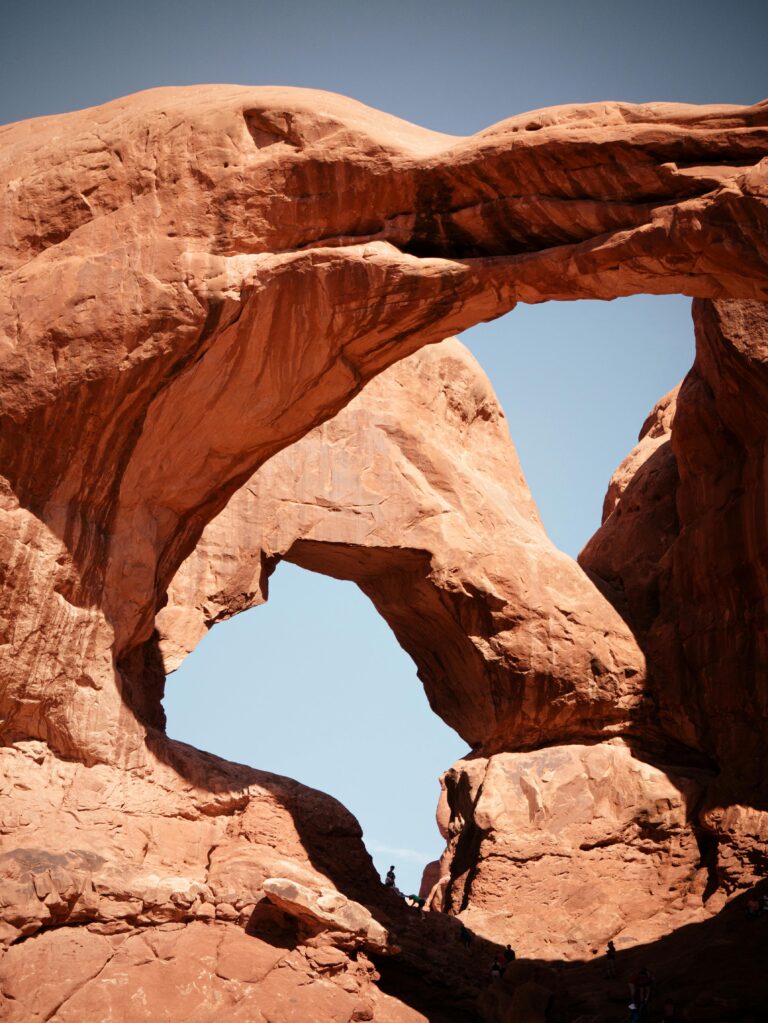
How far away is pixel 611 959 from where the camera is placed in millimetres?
19188

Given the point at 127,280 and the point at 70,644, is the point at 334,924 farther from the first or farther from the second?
the point at 127,280

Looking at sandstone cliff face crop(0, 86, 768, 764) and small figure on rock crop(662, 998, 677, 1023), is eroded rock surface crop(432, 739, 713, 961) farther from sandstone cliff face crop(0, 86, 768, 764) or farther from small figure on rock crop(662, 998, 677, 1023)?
sandstone cliff face crop(0, 86, 768, 764)

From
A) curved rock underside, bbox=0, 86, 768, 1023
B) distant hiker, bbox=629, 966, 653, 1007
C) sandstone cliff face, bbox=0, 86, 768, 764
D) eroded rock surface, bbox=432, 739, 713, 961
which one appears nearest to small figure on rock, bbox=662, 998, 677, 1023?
distant hiker, bbox=629, 966, 653, 1007

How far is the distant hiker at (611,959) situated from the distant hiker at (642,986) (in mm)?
1036

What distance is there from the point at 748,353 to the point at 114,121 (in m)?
9.93

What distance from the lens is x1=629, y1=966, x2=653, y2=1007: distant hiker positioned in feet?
56.3

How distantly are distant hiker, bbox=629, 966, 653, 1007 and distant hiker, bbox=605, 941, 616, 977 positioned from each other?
1036 millimetres

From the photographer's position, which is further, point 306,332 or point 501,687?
point 501,687

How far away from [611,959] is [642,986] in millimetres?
1801

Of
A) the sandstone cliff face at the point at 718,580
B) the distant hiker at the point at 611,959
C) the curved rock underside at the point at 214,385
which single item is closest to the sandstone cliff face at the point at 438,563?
the sandstone cliff face at the point at 718,580

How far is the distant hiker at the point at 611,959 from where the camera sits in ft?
62.1

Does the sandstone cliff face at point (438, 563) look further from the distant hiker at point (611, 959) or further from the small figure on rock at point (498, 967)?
the small figure on rock at point (498, 967)

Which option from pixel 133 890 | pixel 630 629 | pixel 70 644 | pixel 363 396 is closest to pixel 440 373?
pixel 363 396

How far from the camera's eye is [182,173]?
15508mm
